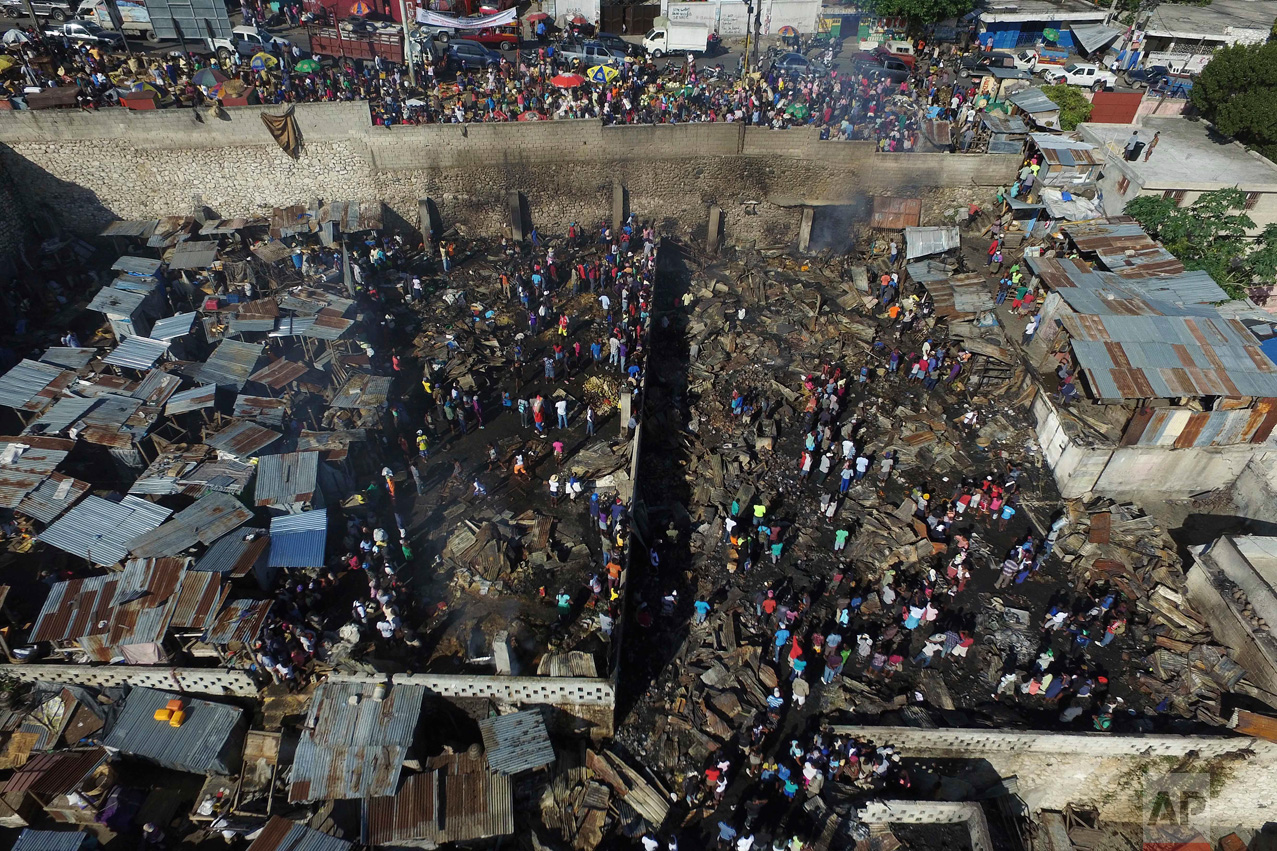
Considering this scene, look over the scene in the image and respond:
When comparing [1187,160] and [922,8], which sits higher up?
[922,8]

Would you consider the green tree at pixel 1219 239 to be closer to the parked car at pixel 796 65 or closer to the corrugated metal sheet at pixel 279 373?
the parked car at pixel 796 65

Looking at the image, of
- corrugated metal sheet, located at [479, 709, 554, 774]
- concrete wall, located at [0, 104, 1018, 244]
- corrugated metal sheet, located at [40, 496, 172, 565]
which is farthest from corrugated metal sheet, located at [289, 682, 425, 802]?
concrete wall, located at [0, 104, 1018, 244]

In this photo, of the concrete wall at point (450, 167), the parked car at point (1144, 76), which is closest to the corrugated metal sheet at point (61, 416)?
the concrete wall at point (450, 167)

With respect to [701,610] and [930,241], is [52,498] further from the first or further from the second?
[930,241]

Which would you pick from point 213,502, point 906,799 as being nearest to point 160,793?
point 213,502

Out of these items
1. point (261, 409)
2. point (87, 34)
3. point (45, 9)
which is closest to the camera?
point (261, 409)

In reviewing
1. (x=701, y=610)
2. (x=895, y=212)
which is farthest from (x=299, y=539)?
(x=895, y=212)

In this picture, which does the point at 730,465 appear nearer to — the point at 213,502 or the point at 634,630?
the point at 634,630
